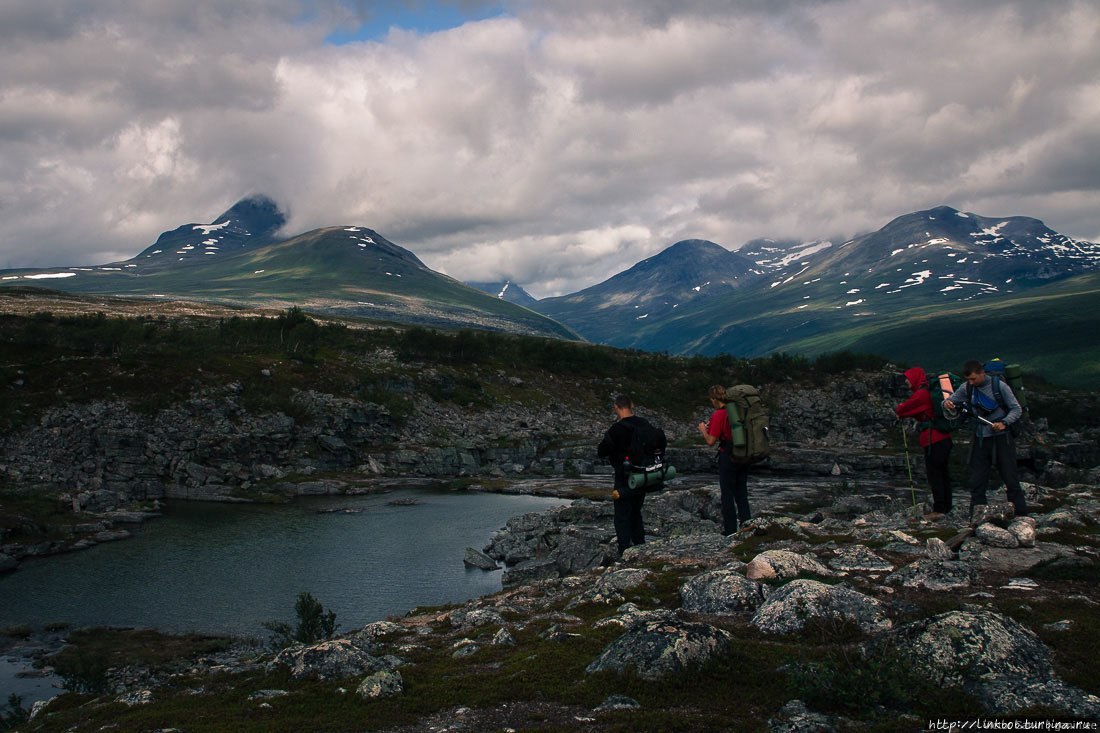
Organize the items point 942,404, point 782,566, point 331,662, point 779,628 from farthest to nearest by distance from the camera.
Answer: point 942,404, point 782,566, point 331,662, point 779,628

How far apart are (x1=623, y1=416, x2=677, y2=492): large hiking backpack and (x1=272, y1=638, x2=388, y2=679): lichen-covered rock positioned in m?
8.64

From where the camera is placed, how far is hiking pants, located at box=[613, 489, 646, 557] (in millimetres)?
21672

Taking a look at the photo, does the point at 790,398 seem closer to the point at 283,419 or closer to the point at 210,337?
the point at 283,419

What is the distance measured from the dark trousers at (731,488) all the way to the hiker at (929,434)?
5.29 metres

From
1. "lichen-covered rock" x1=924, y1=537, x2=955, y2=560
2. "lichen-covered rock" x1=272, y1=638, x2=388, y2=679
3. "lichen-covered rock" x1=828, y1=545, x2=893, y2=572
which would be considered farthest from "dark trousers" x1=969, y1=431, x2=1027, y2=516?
"lichen-covered rock" x1=272, y1=638, x2=388, y2=679

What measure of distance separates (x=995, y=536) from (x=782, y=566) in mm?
5781

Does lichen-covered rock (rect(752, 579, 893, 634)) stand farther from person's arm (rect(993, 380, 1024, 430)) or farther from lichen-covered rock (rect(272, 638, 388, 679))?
person's arm (rect(993, 380, 1024, 430))

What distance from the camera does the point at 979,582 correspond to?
1537 centimetres

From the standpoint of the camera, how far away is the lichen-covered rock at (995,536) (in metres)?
17.4

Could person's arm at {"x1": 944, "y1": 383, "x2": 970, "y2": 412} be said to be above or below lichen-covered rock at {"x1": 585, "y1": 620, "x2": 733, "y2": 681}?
above

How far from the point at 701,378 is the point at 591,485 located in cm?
6642

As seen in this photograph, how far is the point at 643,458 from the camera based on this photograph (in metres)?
20.0

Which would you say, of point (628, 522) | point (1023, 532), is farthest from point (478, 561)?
point (1023, 532)

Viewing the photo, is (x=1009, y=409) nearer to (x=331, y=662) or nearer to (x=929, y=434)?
(x=929, y=434)
